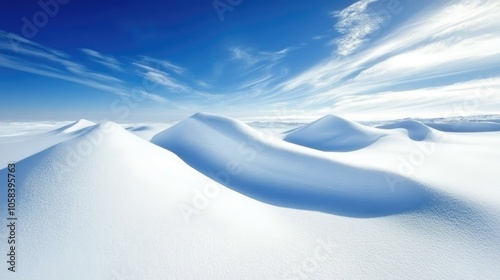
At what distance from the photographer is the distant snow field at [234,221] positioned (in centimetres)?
402

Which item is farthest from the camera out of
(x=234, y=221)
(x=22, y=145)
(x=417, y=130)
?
(x=417, y=130)

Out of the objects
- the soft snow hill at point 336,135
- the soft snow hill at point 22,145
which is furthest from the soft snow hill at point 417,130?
the soft snow hill at point 22,145

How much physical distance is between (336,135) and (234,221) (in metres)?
22.6

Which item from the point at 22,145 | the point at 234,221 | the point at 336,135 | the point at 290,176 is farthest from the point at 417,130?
the point at 22,145

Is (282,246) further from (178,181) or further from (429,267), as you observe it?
(178,181)

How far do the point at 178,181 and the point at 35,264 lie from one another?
381 cm

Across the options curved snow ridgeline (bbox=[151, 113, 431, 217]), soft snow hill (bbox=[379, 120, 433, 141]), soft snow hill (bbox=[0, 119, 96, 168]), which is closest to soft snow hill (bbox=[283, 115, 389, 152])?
soft snow hill (bbox=[379, 120, 433, 141])

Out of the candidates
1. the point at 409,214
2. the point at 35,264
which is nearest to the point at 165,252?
the point at 35,264

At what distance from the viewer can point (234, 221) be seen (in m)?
5.52

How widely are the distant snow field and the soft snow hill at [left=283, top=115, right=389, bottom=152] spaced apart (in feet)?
40.4

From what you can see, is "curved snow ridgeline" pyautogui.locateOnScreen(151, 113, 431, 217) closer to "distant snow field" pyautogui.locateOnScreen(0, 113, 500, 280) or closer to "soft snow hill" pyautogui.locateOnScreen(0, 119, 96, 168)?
"distant snow field" pyautogui.locateOnScreen(0, 113, 500, 280)

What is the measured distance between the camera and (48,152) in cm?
690

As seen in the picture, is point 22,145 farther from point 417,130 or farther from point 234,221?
point 417,130

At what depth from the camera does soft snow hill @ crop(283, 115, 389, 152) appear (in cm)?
2165
